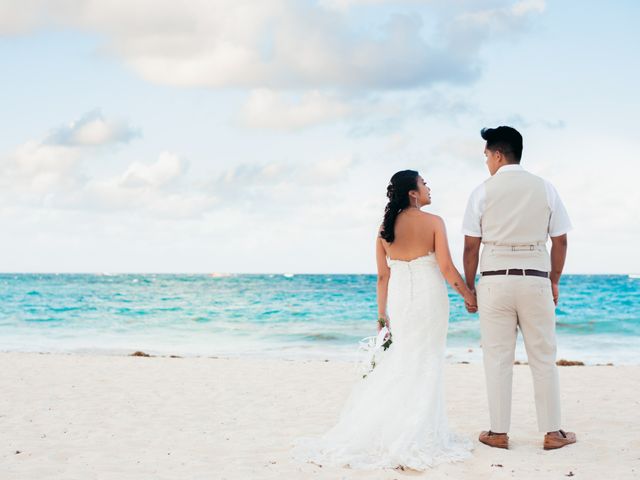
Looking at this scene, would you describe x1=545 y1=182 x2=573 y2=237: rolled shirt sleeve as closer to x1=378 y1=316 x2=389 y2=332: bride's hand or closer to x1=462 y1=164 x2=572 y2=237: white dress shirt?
x1=462 y1=164 x2=572 y2=237: white dress shirt

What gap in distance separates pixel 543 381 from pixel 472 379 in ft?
14.6

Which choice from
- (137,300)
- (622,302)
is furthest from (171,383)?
(622,302)

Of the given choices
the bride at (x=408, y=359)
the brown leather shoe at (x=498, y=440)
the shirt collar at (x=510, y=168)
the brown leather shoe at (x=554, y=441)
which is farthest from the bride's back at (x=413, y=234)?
the brown leather shoe at (x=554, y=441)

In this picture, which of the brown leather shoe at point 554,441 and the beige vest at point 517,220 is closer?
the beige vest at point 517,220

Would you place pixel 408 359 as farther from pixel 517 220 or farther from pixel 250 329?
pixel 250 329

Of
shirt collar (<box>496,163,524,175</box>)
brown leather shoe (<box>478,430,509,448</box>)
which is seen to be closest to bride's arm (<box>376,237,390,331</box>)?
shirt collar (<box>496,163,524,175</box>)

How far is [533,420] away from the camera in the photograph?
6102 millimetres

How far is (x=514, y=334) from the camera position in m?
4.65

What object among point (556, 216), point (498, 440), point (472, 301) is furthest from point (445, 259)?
point (498, 440)

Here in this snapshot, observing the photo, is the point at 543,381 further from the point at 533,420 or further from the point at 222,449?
the point at 222,449

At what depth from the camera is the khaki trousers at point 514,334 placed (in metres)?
4.52

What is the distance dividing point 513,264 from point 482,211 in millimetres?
430

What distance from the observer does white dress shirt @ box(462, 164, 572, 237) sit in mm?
4578

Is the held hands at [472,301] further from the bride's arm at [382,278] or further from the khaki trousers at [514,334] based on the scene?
the bride's arm at [382,278]
